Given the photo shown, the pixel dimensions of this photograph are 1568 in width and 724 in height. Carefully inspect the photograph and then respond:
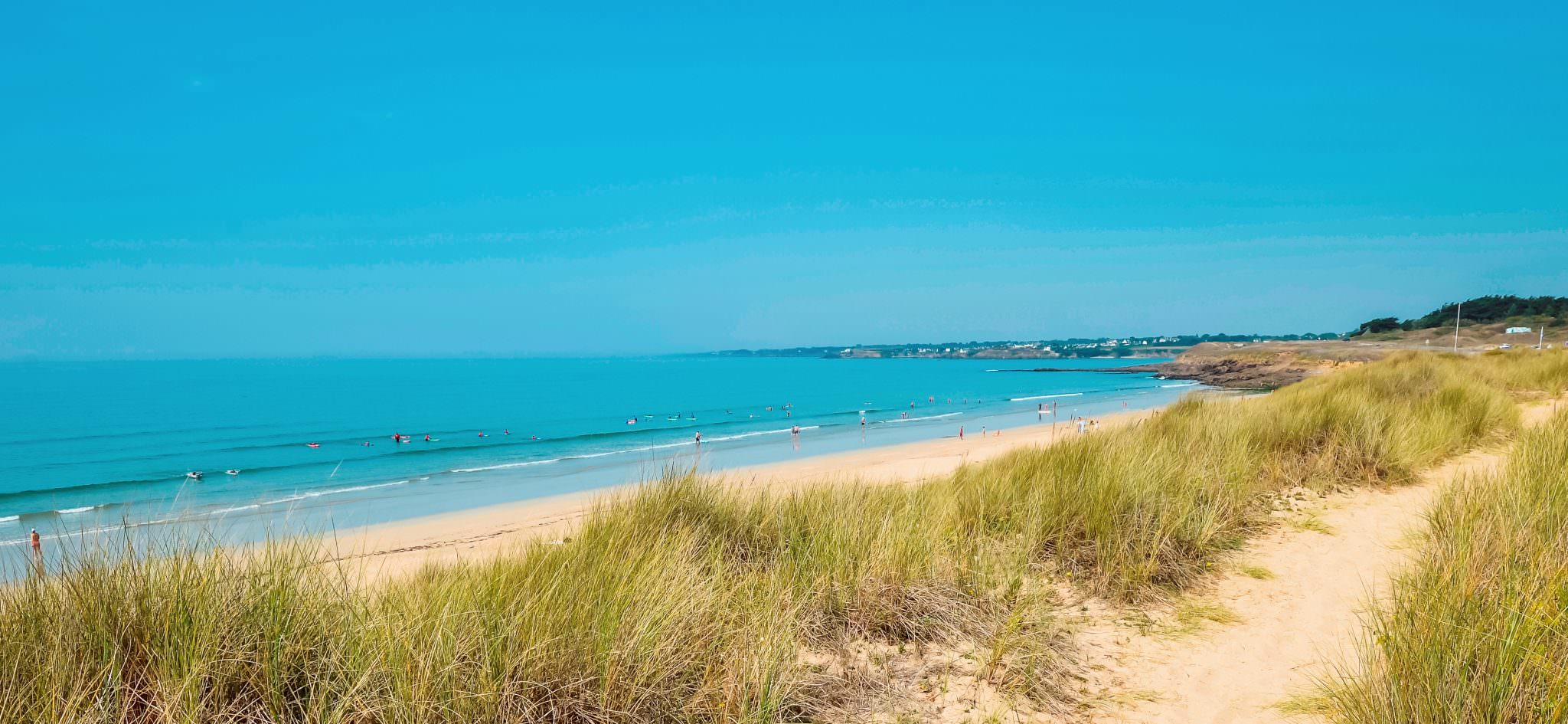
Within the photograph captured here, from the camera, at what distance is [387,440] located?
34844 mm

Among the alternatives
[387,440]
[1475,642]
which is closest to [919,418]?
[387,440]

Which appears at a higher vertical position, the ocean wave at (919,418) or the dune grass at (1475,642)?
the dune grass at (1475,642)

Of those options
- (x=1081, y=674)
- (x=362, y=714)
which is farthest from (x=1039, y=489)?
(x=362, y=714)

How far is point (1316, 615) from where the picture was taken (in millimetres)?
4926

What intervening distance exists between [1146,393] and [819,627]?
193ft

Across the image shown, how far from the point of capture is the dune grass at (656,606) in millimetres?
A: 2842

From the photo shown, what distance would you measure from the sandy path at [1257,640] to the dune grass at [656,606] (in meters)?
0.29

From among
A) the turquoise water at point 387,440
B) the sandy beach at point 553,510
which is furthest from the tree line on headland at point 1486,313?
the sandy beach at point 553,510

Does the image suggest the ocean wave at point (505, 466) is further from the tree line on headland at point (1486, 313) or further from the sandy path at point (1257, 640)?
the tree line on headland at point (1486, 313)

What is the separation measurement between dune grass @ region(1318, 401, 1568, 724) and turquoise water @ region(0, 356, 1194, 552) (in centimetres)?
483

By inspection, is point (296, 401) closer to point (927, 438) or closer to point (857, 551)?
point (927, 438)

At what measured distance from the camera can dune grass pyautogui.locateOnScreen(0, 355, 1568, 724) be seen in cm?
284

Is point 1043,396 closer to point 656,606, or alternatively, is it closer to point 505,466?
point 505,466

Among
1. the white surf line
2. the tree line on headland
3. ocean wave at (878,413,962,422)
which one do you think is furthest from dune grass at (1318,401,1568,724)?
the tree line on headland
